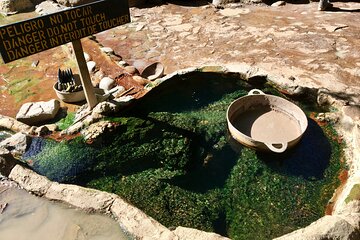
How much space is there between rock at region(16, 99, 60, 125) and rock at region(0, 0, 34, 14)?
7.13 m

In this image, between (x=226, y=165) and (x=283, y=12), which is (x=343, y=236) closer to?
(x=226, y=165)

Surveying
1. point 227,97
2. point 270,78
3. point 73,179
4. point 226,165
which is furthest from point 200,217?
point 270,78

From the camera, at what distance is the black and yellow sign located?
4367 millimetres

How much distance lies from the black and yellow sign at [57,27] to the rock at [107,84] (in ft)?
5.40

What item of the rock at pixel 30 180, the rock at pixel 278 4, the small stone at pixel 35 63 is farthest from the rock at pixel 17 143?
the rock at pixel 278 4

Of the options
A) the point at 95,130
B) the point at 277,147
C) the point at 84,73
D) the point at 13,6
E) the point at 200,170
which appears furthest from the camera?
the point at 13,6

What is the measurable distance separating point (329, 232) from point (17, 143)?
4917 millimetres

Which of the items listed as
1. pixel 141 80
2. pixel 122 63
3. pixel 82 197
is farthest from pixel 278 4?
pixel 82 197

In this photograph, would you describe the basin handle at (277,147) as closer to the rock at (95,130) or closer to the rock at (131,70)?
the rock at (95,130)

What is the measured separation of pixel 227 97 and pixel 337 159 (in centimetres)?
237

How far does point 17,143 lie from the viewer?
544 cm

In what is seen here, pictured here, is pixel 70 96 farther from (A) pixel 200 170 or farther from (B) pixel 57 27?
(A) pixel 200 170

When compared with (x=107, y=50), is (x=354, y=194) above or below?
below

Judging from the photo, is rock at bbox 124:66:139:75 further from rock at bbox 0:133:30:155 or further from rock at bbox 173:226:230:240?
rock at bbox 173:226:230:240
